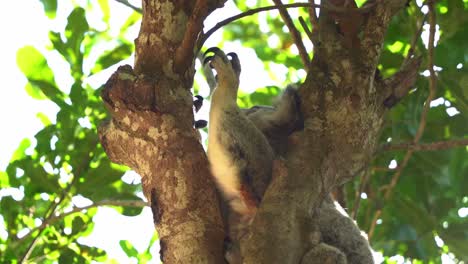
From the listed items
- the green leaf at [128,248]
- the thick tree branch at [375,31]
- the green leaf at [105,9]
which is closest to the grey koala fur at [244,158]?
the thick tree branch at [375,31]

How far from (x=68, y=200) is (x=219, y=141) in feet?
5.34

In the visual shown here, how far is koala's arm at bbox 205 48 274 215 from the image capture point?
Result: 3.17 metres

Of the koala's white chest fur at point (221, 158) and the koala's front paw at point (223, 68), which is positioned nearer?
the koala's white chest fur at point (221, 158)

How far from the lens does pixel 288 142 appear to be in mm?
2982

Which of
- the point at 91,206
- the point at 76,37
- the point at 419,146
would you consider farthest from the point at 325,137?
the point at 76,37

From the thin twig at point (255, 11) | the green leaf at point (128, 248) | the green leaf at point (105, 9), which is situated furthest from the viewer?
the green leaf at point (128, 248)

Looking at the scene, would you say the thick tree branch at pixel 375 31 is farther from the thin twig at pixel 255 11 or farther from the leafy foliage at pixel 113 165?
the leafy foliage at pixel 113 165

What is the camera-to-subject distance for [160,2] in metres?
3.05

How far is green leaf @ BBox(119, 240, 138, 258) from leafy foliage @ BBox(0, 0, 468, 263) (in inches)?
11.1

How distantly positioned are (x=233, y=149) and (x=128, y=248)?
6.05ft

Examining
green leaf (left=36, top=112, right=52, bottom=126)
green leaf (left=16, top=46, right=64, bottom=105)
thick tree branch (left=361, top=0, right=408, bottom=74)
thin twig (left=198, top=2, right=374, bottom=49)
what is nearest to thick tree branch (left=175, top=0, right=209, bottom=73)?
thin twig (left=198, top=2, right=374, bottom=49)

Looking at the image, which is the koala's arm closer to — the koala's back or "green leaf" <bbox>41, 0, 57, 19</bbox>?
the koala's back

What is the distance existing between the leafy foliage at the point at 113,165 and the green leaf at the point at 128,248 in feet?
0.93

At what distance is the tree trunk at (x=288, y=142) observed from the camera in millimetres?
2648
